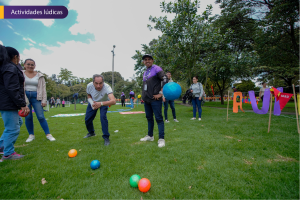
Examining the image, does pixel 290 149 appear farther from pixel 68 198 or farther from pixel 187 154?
pixel 68 198

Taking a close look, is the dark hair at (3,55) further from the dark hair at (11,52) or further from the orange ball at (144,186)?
the orange ball at (144,186)

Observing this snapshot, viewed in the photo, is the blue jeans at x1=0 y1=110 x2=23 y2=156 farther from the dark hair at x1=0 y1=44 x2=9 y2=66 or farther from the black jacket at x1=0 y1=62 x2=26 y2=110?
the dark hair at x1=0 y1=44 x2=9 y2=66

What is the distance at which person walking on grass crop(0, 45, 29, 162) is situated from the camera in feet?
7.95

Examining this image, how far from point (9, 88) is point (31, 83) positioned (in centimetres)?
136

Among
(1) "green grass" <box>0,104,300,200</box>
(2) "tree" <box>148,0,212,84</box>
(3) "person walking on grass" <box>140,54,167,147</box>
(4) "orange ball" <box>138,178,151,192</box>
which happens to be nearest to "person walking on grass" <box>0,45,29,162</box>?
(1) "green grass" <box>0,104,300,200</box>

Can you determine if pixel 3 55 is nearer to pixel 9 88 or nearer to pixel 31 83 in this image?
pixel 9 88

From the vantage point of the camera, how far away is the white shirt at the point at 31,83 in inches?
141

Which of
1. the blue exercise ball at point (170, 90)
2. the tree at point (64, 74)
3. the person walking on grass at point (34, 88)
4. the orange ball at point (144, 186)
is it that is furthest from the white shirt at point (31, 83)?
the tree at point (64, 74)

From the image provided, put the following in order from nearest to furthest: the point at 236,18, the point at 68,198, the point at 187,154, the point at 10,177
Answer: the point at 68,198 < the point at 10,177 < the point at 187,154 < the point at 236,18

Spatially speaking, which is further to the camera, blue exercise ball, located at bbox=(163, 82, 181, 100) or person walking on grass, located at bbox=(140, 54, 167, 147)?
blue exercise ball, located at bbox=(163, 82, 181, 100)

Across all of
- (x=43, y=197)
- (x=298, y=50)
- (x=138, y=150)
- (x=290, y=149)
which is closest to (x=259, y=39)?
(x=298, y=50)

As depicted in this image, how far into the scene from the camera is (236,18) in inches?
482

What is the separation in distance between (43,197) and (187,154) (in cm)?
224

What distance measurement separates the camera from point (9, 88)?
242cm
